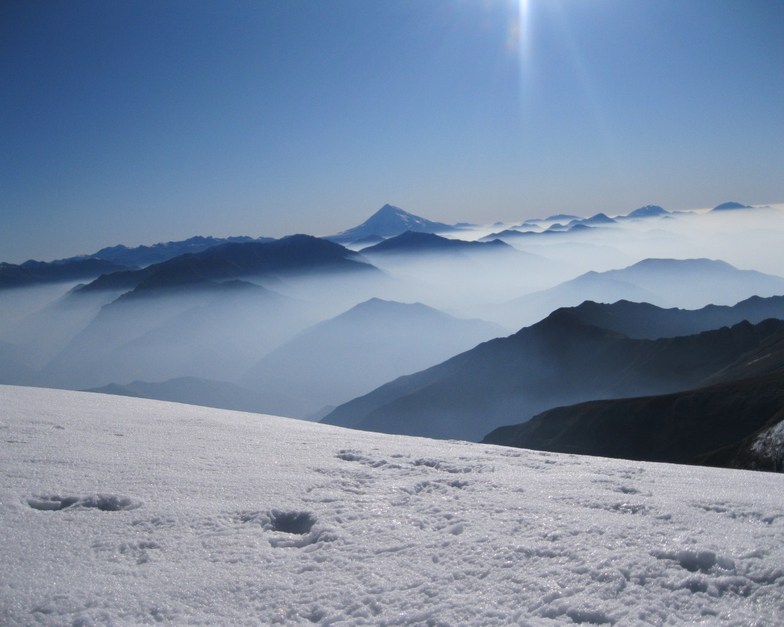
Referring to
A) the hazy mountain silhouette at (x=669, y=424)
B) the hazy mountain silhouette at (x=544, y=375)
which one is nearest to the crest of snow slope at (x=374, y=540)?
the hazy mountain silhouette at (x=669, y=424)

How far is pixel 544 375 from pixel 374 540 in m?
186

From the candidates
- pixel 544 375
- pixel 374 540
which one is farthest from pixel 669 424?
pixel 544 375

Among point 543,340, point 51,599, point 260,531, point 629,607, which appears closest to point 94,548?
point 51,599

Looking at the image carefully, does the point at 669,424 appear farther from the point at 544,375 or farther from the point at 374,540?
the point at 544,375

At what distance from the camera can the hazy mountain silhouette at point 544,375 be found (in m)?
148

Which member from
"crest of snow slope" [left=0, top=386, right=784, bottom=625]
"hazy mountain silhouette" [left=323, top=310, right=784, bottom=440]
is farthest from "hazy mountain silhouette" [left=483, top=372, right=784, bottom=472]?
"crest of snow slope" [left=0, top=386, right=784, bottom=625]

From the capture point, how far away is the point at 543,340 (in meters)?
192

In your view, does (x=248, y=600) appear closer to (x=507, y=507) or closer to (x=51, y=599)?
(x=51, y=599)

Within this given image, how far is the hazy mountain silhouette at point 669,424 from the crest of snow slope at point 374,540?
62.1 metres

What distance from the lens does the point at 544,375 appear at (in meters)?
182

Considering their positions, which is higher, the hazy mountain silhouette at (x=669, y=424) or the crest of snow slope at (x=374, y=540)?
the crest of snow slope at (x=374, y=540)

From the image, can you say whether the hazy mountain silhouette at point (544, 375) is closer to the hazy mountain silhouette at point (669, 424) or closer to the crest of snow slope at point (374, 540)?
the hazy mountain silhouette at point (669, 424)

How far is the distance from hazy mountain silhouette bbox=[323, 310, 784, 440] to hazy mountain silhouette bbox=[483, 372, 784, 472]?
189ft

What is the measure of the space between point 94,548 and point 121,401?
12.2m
